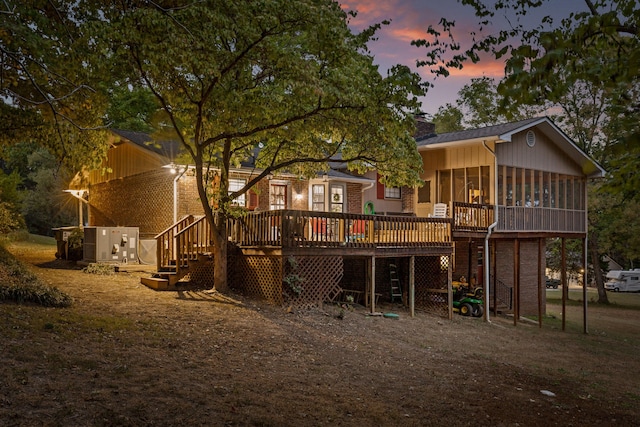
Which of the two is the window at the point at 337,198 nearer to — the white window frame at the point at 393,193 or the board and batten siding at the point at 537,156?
the white window frame at the point at 393,193

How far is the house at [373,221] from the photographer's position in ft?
50.2

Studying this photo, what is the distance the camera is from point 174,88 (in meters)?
13.4

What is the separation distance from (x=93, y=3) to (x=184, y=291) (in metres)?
7.61

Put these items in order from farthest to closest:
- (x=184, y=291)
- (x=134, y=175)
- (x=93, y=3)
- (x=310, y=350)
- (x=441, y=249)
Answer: (x=134, y=175)
(x=441, y=249)
(x=184, y=291)
(x=93, y=3)
(x=310, y=350)

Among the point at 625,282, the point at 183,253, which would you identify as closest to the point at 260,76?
the point at 183,253

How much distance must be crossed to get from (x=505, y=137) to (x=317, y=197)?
793cm

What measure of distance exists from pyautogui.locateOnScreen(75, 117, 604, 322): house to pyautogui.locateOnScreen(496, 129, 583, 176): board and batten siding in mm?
71

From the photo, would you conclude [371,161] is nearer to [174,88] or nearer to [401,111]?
[401,111]

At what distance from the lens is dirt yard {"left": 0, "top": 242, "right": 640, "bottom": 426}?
6.60 m

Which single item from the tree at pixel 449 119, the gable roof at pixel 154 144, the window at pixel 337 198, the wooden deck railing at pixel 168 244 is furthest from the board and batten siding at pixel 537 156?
the tree at pixel 449 119

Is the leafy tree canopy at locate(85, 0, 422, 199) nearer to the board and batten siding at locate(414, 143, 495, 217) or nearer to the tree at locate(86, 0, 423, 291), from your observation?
the tree at locate(86, 0, 423, 291)

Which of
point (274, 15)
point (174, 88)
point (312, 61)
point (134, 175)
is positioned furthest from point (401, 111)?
point (134, 175)

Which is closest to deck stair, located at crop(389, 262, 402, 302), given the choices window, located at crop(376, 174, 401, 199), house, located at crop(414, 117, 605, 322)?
house, located at crop(414, 117, 605, 322)

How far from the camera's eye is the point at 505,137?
2072 centimetres
